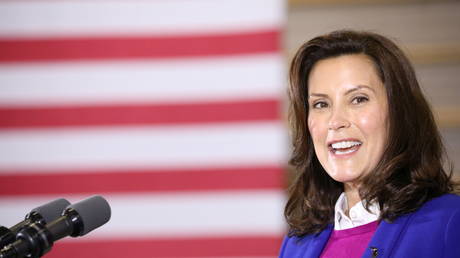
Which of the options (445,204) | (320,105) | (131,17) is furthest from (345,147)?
(131,17)

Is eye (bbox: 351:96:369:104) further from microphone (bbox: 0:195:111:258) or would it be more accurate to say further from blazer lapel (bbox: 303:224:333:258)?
microphone (bbox: 0:195:111:258)

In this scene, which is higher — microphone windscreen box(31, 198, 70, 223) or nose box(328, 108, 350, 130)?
nose box(328, 108, 350, 130)

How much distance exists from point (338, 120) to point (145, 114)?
1353 mm

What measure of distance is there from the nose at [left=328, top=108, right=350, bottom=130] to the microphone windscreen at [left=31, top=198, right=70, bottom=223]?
549 mm

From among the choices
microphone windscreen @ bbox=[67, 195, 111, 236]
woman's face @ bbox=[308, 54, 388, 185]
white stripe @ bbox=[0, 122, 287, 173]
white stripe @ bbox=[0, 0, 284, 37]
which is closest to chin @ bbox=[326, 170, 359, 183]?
woman's face @ bbox=[308, 54, 388, 185]

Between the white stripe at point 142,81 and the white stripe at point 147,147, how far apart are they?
0.39 ft

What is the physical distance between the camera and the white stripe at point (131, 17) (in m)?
2.51

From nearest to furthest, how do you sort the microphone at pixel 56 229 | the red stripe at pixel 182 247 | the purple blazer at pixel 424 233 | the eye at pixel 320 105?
the microphone at pixel 56 229, the purple blazer at pixel 424 233, the eye at pixel 320 105, the red stripe at pixel 182 247

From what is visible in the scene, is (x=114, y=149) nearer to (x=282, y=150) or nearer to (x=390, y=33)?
(x=282, y=150)

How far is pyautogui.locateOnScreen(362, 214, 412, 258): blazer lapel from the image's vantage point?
3.83ft

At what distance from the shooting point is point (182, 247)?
251 centimetres

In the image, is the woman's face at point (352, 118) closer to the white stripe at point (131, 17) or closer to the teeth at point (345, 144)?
the teeth at point (345, 144)

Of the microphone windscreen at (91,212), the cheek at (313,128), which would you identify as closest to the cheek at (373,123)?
the cheek at (313,128)

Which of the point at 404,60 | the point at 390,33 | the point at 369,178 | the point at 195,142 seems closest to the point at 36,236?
the point at 369,178
